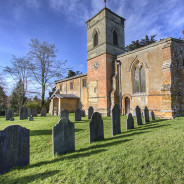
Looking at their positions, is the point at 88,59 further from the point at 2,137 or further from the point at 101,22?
the point at 2,137

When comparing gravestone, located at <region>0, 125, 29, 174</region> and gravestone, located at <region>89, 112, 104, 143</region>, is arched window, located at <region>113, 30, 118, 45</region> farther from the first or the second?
gravestone, located at <region>0, 125, 29, 174</region>

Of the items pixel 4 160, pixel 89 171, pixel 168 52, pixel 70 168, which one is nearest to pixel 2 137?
pixel 4 160

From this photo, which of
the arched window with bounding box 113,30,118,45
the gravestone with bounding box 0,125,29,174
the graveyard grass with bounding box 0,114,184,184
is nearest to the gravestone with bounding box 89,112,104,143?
the graveyard grass with bounding box 0,114,184,184

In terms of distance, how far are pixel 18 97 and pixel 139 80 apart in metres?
23.0

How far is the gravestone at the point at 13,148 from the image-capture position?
11.8 feet

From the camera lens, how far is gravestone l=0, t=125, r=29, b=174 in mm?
3607

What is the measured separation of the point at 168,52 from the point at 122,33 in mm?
9706

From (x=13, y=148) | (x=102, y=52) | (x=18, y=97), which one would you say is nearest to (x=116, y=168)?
(x=13, y=148)

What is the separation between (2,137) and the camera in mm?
3652

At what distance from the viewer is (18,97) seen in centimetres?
2494

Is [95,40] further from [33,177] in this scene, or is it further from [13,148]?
[33,177]

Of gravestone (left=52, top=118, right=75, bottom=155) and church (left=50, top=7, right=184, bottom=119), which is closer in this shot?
gravestone (left=52, top=118, right=75, bottom=155)

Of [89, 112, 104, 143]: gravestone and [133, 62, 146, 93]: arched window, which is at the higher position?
[133, 62, 146, 93]: arched window

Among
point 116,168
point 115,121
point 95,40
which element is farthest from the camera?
point 95,40
